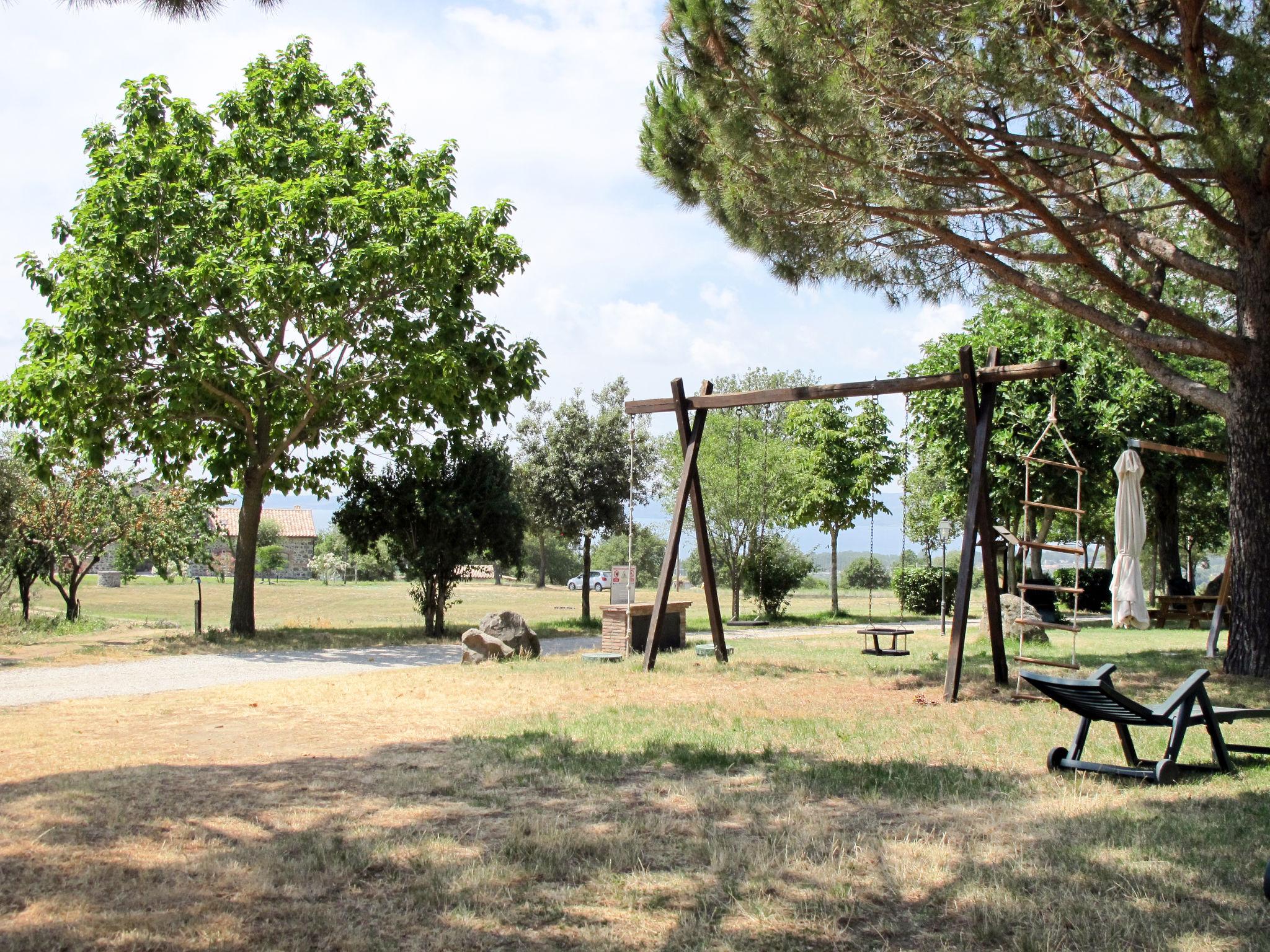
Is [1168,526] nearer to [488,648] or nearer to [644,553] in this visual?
[488,648]

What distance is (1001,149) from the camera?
34.0ft

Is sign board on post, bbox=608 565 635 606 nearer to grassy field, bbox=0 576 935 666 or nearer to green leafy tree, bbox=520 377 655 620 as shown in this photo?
grassy field, bbox=0 576 935 666

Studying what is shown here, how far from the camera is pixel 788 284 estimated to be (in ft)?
41.0

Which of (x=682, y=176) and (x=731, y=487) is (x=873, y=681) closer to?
(x=682, y=176)

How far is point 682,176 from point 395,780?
327 inches

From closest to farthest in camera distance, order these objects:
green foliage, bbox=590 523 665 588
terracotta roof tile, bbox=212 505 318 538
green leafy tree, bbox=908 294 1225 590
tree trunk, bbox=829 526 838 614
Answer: green leafy tree, bbox=908 294 1225 590 < tree trunk, bbox=829 526 838 614 < green foliage, bbox=590 523 665 588 < terracotta roof tile, bbox=212 505 318 538

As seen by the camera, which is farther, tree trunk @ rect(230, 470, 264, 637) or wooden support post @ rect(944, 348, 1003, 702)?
tree trunk @ rect(230, 470, 264, 637)

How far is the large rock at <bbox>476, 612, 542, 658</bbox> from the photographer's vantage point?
13672 mm

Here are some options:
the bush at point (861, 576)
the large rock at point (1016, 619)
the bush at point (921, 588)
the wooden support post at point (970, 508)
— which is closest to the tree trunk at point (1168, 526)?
the bush at point (921, 588)

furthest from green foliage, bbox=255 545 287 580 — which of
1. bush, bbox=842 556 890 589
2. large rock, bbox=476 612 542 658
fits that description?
large rock, bbox=476 612 542 658

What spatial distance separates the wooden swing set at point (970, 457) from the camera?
958cm

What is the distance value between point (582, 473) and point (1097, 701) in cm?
1718

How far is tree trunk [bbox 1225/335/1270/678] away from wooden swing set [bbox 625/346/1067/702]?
8.07ft

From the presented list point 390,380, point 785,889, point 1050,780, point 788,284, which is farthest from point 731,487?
point 785,889
